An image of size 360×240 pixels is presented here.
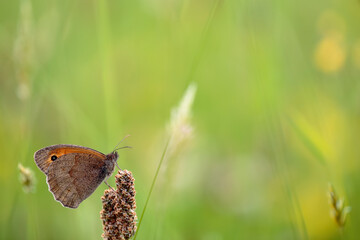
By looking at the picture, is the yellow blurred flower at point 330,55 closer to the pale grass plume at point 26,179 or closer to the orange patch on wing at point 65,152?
the orange patch on wing at point 65,152

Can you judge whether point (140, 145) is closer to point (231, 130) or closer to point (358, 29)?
point (231, 130)

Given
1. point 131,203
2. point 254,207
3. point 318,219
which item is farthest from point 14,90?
point 131,203

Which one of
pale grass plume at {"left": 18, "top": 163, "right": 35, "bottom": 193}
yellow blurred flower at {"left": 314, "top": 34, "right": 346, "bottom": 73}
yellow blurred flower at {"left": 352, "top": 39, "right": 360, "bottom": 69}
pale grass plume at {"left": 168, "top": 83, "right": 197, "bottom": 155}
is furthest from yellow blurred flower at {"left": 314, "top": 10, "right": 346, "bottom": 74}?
pale grass plume at {"left": 18, "top": 163, "right": 35, "bottom": 193}

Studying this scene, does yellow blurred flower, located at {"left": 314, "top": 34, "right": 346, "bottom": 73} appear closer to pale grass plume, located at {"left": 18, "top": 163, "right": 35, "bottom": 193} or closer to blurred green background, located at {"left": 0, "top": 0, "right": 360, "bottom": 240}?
blurred green background, located at {"left": 0, "top": 0, "right": 360, "bottom": 240}

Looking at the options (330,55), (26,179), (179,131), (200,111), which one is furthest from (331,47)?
(26,179)

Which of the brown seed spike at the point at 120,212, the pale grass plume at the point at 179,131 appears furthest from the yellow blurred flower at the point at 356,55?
the brown seed spike at the point at 120,212

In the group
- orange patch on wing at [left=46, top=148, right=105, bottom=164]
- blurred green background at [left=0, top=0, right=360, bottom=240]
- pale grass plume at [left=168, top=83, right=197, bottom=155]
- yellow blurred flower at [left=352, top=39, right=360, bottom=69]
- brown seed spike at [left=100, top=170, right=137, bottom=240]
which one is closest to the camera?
brown seed spike at [left=100, top=170, right=137, bottom=240]

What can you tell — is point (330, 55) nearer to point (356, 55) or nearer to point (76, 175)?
point (356, 55)
